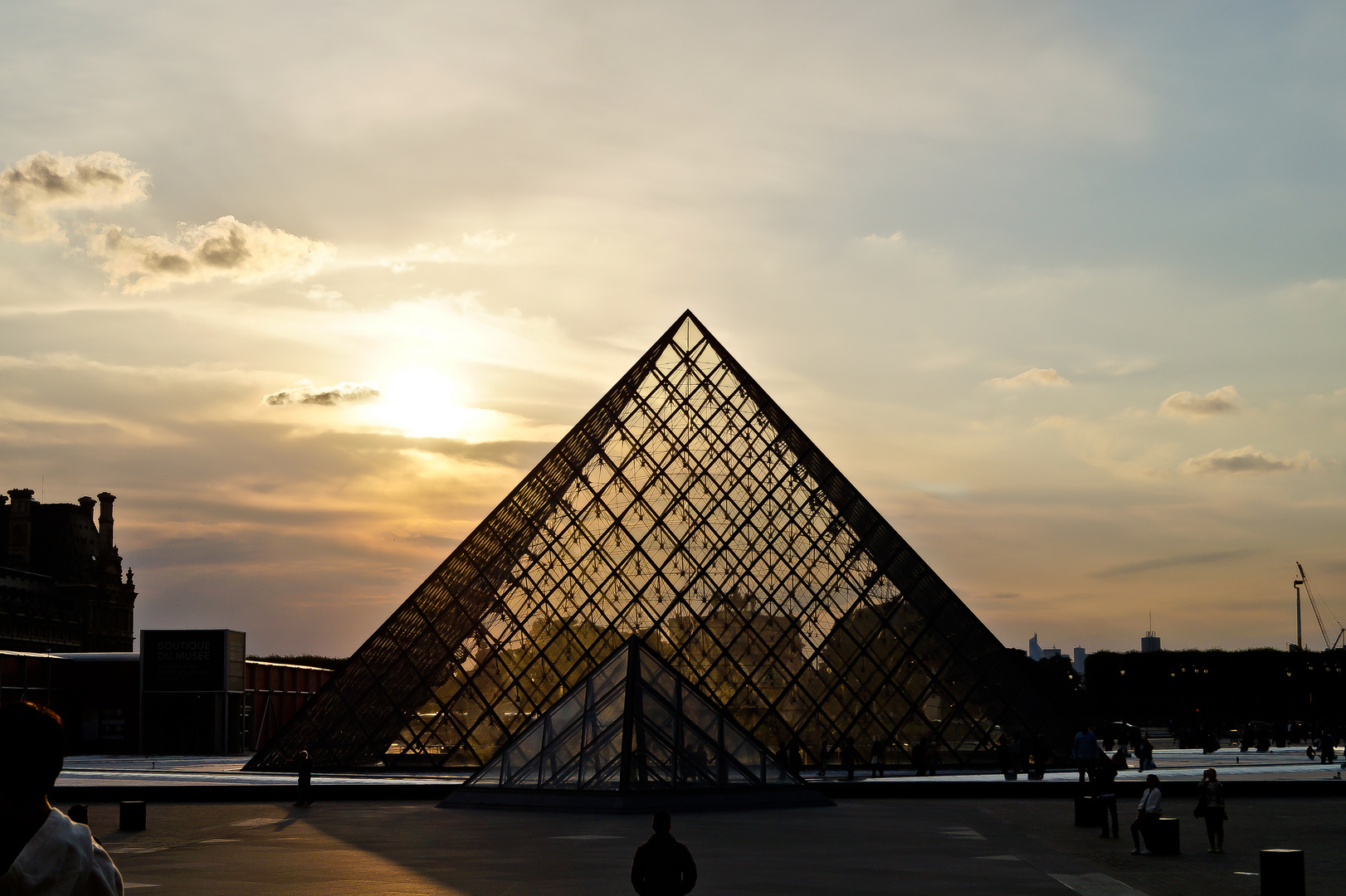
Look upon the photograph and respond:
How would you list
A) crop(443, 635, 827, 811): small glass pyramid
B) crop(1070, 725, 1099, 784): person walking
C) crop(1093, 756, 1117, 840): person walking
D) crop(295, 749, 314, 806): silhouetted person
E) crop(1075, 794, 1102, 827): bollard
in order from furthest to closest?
crop(1070, 725, 1099, 784): person walking
crop(295, 749, 314, 806): silhouetted person
crop(443, 635, 827, 811): small glass pyramid
crop(1075, 794, 1102, 827): bollard
crop(1093, 756, 1117, 840): person walking

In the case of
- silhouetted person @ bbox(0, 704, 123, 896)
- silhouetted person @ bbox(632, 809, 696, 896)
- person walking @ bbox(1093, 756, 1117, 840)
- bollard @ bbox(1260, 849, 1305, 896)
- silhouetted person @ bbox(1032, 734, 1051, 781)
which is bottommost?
silhouetted person @ bbox(1032, 734, 1051, 781)

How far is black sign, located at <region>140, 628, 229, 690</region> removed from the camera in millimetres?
51781

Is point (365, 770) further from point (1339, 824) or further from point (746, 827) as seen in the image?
point (1339, 824)

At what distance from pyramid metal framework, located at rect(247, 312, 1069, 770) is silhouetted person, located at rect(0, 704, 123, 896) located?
29.3 m

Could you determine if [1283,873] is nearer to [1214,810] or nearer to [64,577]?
[1214,810]

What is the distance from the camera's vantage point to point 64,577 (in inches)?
3935

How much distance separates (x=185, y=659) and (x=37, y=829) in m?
52.1

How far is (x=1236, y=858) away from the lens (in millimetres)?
14906

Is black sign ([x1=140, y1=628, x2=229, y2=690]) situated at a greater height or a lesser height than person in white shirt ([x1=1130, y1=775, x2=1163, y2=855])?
greater

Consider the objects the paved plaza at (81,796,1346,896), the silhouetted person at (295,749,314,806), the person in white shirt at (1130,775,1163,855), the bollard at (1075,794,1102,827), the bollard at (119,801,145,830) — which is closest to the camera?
the paved plaza at (81,796,1346,896)

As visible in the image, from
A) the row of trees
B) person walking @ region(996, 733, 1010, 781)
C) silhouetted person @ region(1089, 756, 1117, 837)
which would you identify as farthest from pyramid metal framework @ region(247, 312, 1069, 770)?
the row of trees

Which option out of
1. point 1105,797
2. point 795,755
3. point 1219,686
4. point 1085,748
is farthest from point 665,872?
point 1219,686

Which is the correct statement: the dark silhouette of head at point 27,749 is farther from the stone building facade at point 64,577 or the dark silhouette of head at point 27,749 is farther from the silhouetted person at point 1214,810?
the stone building facade at point 64,577

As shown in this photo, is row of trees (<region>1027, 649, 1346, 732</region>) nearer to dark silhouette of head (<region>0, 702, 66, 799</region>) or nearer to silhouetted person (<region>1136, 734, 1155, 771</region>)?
silhouetted person (<region>1136, 734, 1155, 771</region>)
